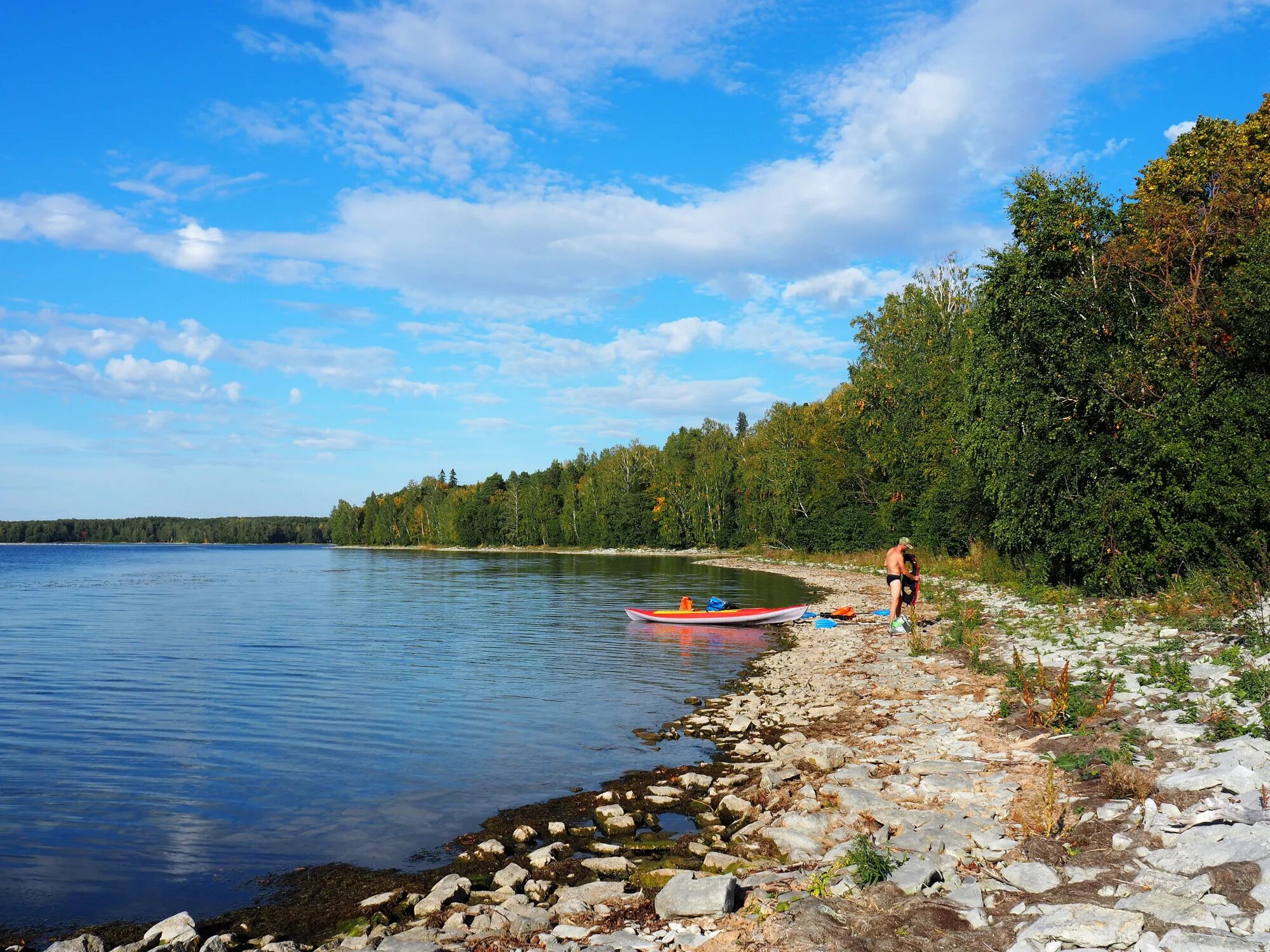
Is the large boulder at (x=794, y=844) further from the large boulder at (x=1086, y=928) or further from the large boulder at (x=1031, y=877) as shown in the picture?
the large boulder at (x=1086, y=928)

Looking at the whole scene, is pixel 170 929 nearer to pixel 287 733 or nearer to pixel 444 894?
pixel 444 894

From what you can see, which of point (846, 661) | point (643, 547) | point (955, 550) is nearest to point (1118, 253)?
point (846, 661)

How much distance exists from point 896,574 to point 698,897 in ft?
63.8

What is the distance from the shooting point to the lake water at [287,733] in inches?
411

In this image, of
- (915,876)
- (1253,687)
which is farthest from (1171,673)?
(915,876)

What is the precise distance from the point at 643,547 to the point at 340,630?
3532 inches

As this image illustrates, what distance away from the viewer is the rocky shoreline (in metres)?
6.34

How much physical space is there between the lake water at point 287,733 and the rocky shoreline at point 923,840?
5.49 ft

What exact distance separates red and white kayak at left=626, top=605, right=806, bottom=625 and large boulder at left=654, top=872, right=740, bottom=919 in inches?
966

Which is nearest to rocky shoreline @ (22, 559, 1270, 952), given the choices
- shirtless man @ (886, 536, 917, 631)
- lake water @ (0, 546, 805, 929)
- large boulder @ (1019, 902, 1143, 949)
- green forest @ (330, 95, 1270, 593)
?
large boulder @ (1019, 902, 1143, 949)

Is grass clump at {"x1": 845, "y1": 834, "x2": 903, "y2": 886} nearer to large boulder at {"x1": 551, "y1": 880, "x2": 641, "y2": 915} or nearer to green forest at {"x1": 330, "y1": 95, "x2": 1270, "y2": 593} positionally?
large boulder at {"x1": 551, "y1": 880, "x2": 641, "y2": 915}

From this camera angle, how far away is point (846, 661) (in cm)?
2192

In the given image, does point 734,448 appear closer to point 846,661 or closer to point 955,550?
point 955,550

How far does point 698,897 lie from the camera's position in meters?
7.28
